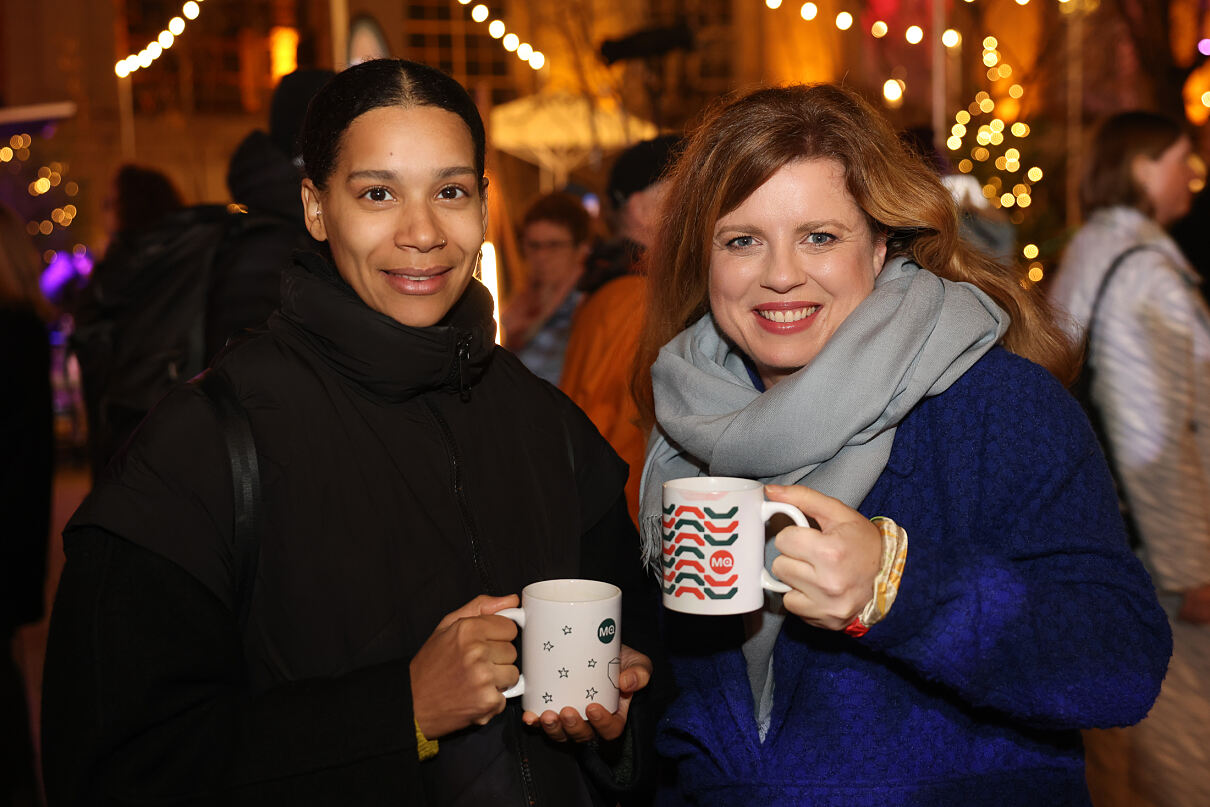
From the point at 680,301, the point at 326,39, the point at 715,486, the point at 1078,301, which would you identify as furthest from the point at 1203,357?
the point at 326,39

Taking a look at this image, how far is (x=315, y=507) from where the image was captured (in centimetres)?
152

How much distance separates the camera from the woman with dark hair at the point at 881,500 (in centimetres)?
145

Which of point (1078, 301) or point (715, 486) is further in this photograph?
point (1078, 301)

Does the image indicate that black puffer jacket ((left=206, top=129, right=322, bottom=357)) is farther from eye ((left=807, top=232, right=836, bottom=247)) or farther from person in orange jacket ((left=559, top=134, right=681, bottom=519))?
eye ((left=807, top=232, right=836, bottom=247))

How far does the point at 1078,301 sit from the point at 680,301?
10.0 feet

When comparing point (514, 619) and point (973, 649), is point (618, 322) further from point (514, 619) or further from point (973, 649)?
point (973, 649)

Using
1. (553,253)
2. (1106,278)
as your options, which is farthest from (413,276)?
(553,253)

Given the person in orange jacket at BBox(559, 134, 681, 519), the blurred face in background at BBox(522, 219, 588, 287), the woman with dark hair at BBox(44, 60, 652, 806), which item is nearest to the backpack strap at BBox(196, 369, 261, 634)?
the woman with dark hair at BBox(44, 60, 652, 806)

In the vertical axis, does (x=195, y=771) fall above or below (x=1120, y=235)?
below

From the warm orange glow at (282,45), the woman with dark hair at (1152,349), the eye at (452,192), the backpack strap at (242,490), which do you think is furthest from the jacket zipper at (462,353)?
the warm orange glow at (282,45)

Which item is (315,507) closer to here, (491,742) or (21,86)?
(491,742)

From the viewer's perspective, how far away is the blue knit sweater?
4.77ft

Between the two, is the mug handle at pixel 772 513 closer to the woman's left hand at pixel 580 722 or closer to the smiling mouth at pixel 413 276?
the woman's left hand at pixel 580 722

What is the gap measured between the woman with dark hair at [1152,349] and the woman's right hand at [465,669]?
3.68 metres
